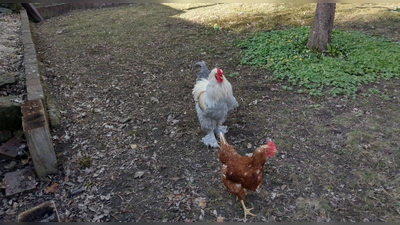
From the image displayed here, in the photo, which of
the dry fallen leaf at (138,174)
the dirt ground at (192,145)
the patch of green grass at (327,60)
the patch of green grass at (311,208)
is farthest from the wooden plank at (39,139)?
the patch of green grass at (327,60)

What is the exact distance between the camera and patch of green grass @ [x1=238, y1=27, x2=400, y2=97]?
4.74 m

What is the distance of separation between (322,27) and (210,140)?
10.7ft

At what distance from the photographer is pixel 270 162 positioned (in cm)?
343

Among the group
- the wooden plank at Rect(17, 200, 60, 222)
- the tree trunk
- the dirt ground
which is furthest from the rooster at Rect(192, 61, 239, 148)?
the tree trunk

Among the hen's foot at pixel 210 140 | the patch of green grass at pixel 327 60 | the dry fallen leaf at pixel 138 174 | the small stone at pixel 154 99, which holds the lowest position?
the dry fallen leaf at pixel 138 174

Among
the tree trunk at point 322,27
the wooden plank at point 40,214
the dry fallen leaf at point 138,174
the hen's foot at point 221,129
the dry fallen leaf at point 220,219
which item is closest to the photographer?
the wooden plank at point 40,214

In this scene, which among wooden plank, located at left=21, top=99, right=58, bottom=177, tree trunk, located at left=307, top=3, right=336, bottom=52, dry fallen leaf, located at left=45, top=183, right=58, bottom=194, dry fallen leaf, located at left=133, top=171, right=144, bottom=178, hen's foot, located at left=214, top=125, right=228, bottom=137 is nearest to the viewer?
wooden plank, located at left=21, top=99, right=58, bottom=177

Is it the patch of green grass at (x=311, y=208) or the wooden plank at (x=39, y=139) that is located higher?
the wooden plank at (x=39, y=139)

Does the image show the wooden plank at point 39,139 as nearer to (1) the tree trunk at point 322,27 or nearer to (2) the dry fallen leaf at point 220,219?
(2) the dry fallen leaf at point 220,219

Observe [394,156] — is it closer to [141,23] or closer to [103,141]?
[103,141]

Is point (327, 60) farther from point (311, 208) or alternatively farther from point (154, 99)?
point (311, 208)

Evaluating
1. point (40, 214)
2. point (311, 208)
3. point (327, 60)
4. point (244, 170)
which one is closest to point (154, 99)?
point (244, 170)

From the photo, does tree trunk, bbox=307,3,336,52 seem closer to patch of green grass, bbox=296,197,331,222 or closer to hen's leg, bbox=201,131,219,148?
hen's leg, bbox=201,131,219,148

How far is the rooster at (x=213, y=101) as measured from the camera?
3.38 m
